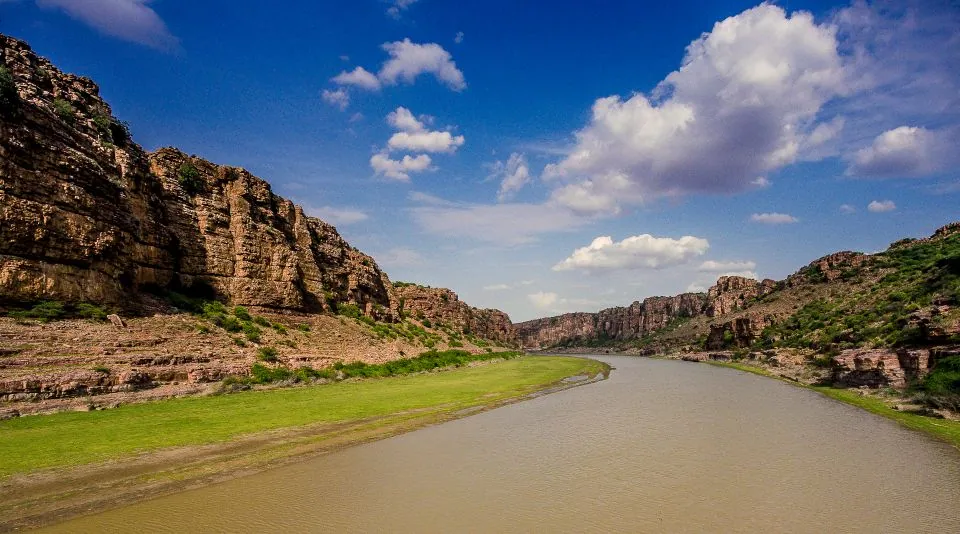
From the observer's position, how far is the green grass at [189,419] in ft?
A: 48.2

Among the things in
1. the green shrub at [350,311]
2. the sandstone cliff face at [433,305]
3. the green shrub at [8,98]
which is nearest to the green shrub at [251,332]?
the green shrub at [8,98]

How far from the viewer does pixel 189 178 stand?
48844 millimetres

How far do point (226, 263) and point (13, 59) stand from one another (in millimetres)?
21855

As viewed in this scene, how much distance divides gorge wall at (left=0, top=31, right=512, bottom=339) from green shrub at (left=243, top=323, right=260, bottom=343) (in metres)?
6.54

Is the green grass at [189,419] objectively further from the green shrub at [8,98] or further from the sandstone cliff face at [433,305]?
the sandstone cliff face at [433,305]

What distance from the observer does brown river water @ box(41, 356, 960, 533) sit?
34.1 feet

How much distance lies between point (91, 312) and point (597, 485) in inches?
1245

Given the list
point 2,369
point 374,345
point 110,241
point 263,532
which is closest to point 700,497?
point 263,532

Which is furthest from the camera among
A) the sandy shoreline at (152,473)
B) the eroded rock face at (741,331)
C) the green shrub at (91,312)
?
the eroded rock face at (741,331)

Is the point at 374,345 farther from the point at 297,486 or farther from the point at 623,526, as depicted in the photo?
the point at 623,526

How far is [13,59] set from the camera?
32812 millimetres

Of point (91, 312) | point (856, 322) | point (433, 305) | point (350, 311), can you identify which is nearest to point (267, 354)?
point (91, 312)

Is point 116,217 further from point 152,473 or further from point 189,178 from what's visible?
point 152,473

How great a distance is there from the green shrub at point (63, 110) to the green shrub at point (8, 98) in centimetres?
345
